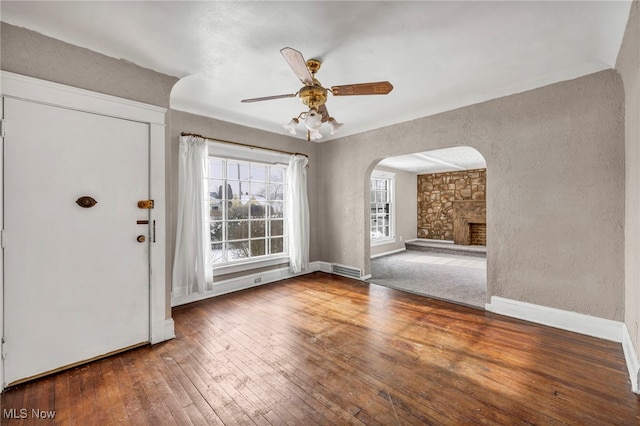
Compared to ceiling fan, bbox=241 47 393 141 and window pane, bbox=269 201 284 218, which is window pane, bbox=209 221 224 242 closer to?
window pane, bbox=269 201 284 218

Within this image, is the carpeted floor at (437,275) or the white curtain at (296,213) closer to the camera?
the carpeted floor at (437,275)

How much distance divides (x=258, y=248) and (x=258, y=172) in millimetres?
1250

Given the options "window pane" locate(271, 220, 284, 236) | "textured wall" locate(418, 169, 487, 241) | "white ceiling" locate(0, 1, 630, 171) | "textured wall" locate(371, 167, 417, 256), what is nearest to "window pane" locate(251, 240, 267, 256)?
"window pane" locate(271, 220, 284, 236)

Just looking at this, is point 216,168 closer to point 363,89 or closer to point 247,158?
point 247,158

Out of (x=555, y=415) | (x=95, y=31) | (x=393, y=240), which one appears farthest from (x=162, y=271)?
(x=393, y=240)

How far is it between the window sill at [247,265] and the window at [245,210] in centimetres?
5

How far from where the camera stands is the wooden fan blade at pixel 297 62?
1739 millimetres

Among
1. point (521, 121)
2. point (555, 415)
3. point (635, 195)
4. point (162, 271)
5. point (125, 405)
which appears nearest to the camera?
point (555, 415)

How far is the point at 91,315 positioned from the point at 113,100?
1793 mm

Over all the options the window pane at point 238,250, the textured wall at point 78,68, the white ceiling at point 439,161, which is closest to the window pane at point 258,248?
the window pane at point 238,250

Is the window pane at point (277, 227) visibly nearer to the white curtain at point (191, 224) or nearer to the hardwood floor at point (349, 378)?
the white curtain at point (191, 224)

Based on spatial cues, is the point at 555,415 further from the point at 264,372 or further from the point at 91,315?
the point at 91,315

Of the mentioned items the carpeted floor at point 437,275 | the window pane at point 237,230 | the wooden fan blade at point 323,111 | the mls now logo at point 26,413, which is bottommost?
the mls now logo at point 26,413

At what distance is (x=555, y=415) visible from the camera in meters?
1.63
